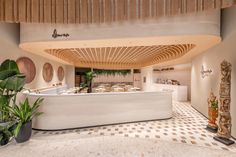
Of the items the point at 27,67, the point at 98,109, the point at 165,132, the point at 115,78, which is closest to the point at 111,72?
the point at 115,78

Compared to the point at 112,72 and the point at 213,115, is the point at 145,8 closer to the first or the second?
the point at 213,115

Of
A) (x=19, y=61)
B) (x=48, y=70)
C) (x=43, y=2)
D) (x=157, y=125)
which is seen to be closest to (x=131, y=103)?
(x=157, y=125)

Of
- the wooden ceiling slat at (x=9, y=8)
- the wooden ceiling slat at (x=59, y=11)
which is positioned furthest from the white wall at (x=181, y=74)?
the wooden ceiling slat at (x=9, y=8)

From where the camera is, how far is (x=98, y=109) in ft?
15.1

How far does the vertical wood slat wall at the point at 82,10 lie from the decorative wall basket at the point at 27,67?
241 cm

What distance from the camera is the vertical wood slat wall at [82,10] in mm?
3033

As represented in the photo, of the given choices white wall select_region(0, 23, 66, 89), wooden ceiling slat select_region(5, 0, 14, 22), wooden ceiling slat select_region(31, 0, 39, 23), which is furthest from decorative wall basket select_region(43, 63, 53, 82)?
wooden ceiling slat select_region(31, 0, 39, 23)

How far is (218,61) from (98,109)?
399 centimetres

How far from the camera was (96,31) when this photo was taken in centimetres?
397

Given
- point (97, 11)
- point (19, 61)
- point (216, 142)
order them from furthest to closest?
point (19, 61), point (216, 142), point (97, 11)

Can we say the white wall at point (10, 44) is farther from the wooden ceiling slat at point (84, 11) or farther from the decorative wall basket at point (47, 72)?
the wooden ceiling slat at point (84, 11)

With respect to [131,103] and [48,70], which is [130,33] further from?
[48,70]

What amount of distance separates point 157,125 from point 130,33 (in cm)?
295

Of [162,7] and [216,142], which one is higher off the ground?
[162,7]
